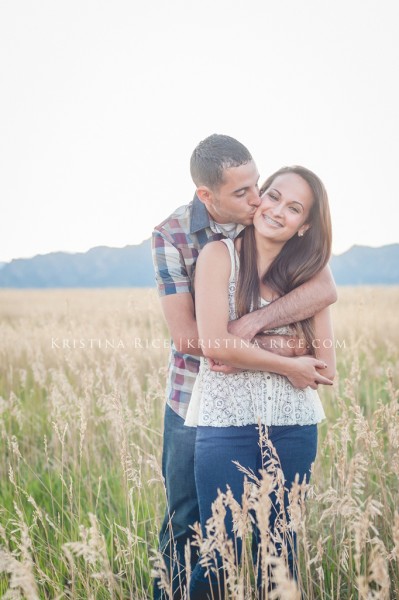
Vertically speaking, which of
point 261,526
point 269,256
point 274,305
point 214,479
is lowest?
point 214,479

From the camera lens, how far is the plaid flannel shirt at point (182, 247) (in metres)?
Answer: 2.45

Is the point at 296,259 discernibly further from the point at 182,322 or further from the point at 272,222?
the point at 182,322

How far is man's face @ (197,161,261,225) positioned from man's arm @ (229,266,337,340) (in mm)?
388

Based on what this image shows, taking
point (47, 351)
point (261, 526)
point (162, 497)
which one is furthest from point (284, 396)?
point (47, 351)

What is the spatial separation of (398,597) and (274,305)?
127 cm

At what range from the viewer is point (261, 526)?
4.51 ft

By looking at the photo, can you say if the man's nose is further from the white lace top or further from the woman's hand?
the woman's hand

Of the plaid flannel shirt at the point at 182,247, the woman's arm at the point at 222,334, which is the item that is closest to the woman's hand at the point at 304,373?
the woman's arm at the point at 222,334

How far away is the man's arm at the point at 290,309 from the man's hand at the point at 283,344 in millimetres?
58

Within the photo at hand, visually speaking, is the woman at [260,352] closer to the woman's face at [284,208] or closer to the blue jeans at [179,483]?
the woman's face at [284,208]

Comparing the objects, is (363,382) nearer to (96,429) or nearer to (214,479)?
(96,429)

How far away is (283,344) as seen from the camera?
2340 millimetres

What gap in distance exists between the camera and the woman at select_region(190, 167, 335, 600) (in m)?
2.12

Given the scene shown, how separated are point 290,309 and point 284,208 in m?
0.43
